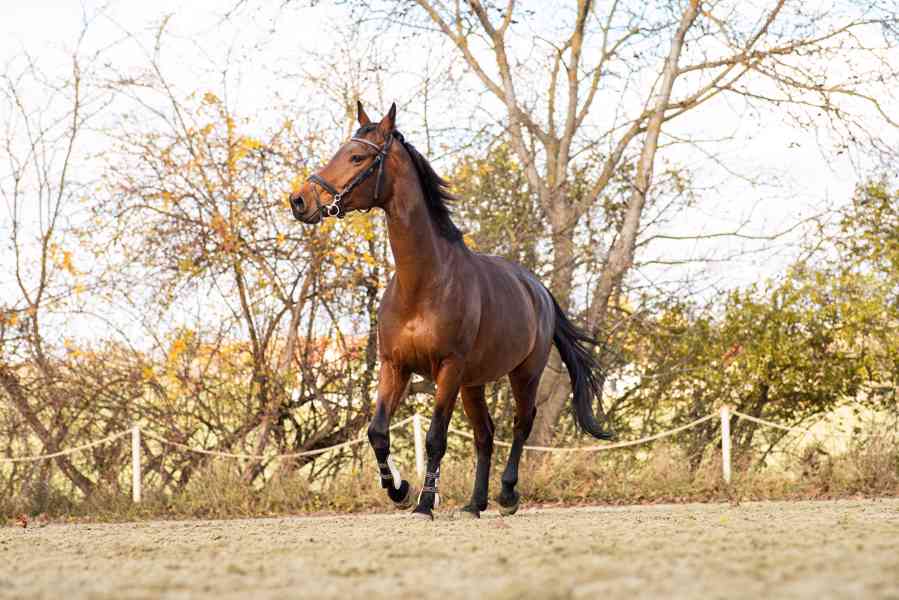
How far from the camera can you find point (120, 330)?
1277cm

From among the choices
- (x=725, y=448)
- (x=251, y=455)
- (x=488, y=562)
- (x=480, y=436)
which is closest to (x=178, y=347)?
(x=251, y=455)

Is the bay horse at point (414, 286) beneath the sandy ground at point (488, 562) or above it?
above

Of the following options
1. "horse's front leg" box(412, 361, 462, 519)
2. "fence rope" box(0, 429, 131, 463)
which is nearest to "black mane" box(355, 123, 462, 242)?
"horse's front leg" box(412, 361, 462, 519)

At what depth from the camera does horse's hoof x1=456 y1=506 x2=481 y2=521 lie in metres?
8.33

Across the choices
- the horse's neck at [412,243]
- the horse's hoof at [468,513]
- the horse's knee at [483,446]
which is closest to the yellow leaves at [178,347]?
the horse's knee at [483,446]

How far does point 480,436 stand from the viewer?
8.84m

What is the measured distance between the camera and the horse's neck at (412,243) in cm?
727

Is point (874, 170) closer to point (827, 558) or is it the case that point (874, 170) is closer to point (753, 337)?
point (753, 337)

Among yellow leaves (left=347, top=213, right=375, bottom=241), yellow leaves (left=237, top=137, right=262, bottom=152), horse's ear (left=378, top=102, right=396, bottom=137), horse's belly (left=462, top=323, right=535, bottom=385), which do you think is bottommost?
horse's belly (left=462, top=323, right=535, bottom=385)

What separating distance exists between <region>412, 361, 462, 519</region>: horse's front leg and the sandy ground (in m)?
0.40

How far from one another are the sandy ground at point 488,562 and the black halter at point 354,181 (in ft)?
6.49

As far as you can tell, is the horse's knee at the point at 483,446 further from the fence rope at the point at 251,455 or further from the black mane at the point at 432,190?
the fence rope at the point at 251,455

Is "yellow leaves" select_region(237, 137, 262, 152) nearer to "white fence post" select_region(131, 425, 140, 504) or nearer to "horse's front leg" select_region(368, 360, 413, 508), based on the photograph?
"white fence post" select_region(131, 425, 140, 504)

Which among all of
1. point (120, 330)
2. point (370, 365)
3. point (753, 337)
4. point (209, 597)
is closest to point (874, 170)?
point (753, 337)
